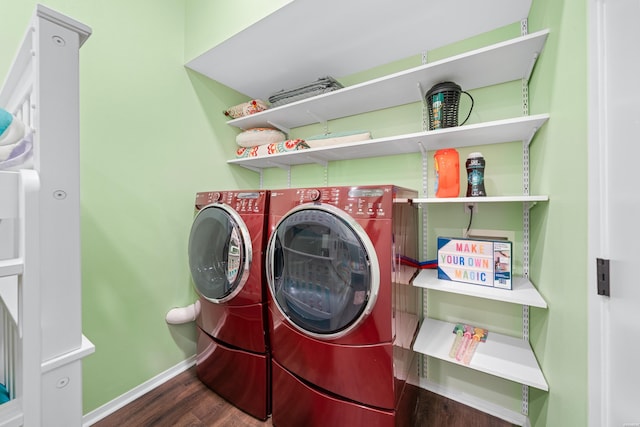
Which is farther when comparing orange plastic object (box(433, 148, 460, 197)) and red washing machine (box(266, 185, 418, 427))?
orange plastic object (box(433, 148, 460, 197))

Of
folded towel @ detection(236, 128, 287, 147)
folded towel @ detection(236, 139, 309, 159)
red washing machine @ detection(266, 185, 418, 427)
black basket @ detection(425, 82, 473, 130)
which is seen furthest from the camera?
folded towel @ detection(236, 128, 287, 147)

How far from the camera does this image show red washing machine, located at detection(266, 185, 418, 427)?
102 centimetres

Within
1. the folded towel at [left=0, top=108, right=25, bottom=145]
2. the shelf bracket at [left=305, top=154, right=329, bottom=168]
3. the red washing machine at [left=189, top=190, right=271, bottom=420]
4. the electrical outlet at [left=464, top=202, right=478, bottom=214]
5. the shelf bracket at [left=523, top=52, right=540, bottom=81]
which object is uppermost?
the shelf bracket at [left=523, top=52, right=540, bottom=81]

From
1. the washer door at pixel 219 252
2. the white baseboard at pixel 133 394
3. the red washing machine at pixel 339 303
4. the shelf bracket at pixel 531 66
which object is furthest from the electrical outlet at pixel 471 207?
the white baseboard at pixel 133 394

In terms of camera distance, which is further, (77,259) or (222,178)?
(222,178)

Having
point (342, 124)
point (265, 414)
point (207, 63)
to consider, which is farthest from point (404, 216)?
point (207, 63)

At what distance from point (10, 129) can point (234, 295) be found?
1.13 metres

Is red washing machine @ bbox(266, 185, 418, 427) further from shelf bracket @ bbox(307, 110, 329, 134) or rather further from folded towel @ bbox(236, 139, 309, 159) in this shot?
shelf bracket @ bbox(307, 110, 329, 134)

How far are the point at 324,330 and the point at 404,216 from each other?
0.67 metres

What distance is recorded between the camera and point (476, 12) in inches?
52.3

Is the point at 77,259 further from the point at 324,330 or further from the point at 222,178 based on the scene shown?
the point at 222,178

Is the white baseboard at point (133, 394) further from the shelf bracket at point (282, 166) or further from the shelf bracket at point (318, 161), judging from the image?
the shelf bracket at point (318, 161)

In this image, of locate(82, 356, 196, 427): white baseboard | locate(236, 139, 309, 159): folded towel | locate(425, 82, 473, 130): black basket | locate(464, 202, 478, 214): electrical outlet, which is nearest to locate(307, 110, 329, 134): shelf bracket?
locate(236, 139, 309, 159): folded towel

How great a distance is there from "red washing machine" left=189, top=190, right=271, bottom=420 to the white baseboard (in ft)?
0.86
